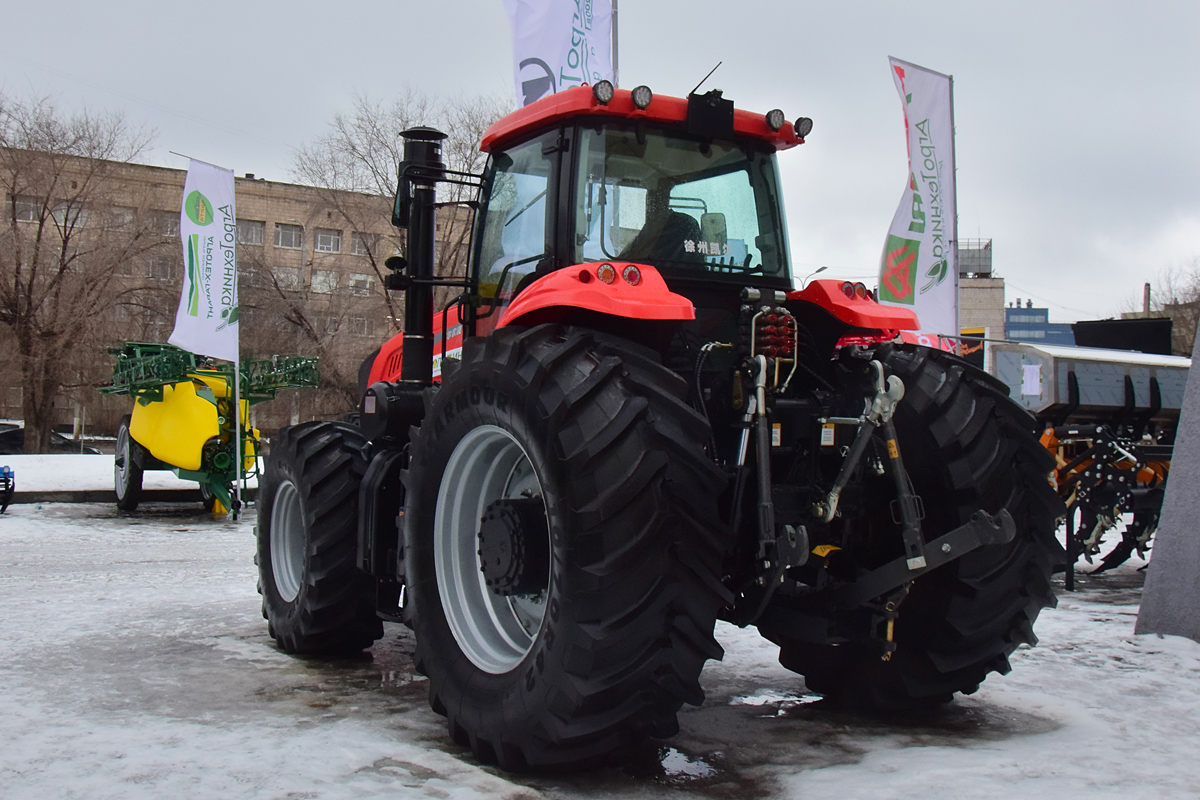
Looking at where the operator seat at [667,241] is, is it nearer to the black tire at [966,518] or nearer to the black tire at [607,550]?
the black tire at [607,550]

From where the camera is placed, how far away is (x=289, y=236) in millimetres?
54906

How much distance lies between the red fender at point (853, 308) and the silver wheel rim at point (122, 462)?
485 inches

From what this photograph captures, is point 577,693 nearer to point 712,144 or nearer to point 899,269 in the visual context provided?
point 712,144

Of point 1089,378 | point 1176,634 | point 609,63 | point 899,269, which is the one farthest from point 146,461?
point 1176,634

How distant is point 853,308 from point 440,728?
7.95 ft

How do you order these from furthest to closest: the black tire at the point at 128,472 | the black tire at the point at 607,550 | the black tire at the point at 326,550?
1. the black tire at the point at 128,472
2. the black tire at the point at 326,550
3. the black tire at the point at 607,550

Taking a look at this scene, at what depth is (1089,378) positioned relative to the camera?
35.1 ft

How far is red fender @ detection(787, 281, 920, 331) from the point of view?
4512 mm

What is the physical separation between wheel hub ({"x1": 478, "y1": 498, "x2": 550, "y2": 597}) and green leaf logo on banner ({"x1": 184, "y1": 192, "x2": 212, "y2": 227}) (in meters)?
11.8

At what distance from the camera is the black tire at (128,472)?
1453 cm

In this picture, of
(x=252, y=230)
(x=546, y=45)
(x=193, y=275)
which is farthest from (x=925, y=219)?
(x=252, y=230)

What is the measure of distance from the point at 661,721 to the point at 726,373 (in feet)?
4.60

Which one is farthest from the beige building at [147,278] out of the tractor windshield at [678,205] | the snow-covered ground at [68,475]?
the tractor windshield at [678,205]

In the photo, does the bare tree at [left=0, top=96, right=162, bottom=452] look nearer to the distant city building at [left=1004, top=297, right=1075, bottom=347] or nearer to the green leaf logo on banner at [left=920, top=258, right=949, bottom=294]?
the green leaf logo on banner at [left=920, top=258, right=949, bottom=294]
